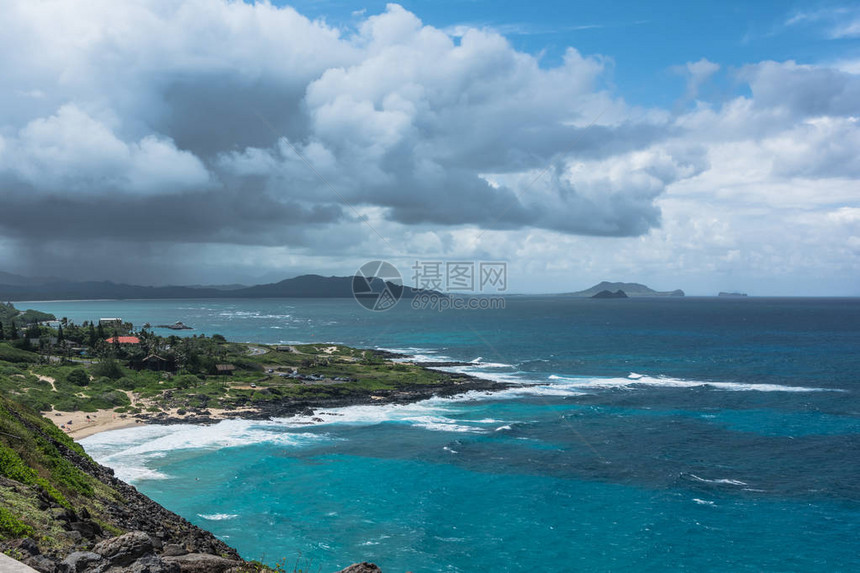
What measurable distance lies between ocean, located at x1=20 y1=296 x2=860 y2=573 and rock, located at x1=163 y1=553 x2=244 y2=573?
1234 cm

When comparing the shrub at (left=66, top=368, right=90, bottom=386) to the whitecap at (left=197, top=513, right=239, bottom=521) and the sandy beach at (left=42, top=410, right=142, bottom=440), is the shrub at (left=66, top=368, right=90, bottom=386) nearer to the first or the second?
the sandy beach at (left=42, top=410, right=142, bottom=440)

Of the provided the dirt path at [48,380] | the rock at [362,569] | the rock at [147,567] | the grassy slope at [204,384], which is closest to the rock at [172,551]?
the rock at [147,567]

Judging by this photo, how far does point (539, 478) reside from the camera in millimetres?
37531

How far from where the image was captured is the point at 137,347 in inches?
3063

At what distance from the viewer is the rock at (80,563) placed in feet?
35.6

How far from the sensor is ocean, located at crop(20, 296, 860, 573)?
27.3m

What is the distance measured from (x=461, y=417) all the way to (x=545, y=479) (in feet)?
61.3

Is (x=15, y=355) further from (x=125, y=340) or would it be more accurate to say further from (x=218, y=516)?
(x=218, y=516)

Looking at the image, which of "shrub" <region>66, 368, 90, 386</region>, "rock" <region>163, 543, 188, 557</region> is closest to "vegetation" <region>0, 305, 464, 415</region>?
"shrub" <region>66, 368, 90, 386</region>

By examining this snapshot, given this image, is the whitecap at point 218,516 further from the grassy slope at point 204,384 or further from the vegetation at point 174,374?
the grassy slope at point 204,384

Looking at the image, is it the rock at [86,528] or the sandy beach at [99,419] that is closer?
the rock at [86,528]

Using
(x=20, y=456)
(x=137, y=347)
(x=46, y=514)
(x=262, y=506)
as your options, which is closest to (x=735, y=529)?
(x=262, y=506)

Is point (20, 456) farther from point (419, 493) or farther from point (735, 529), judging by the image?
point (735, 529)

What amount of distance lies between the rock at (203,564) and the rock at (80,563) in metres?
1.63
